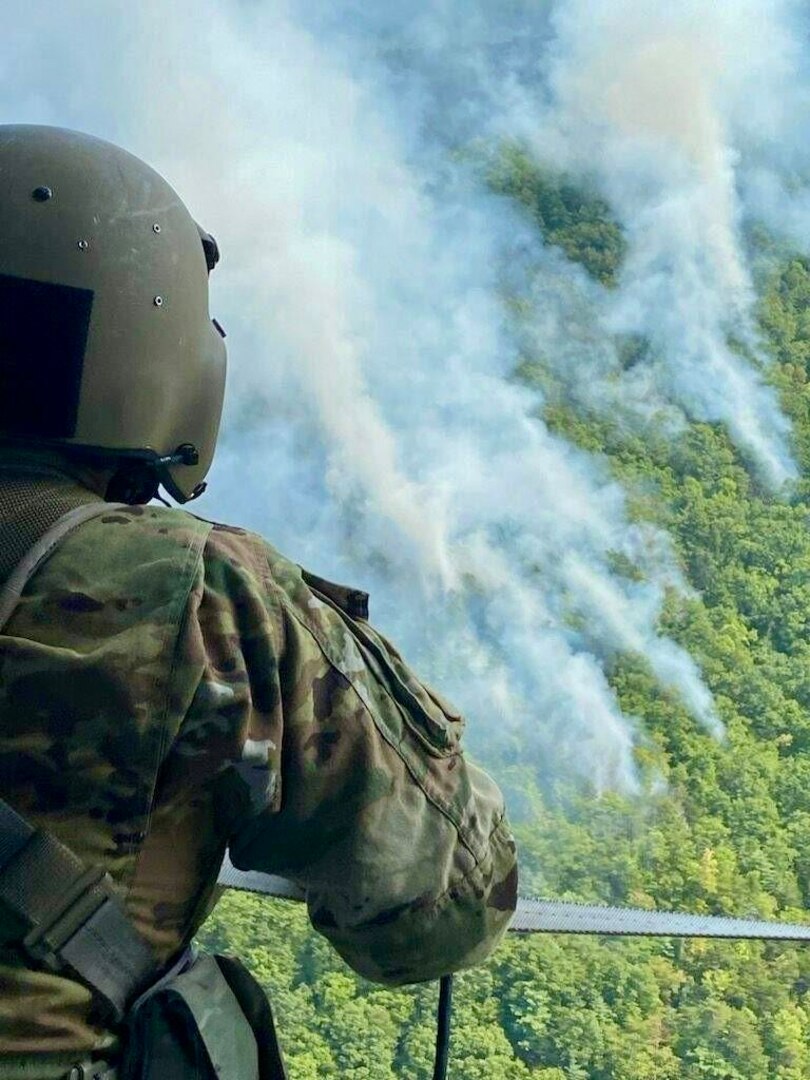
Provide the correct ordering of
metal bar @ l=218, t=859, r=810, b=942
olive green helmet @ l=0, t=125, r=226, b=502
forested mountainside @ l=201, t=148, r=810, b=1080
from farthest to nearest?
forested mountainside @ l=201, t=148, r=810, b=1080, metal bar @ l=218, t=859, r=810, b=942, olive green helmet @ l=0, t=125, r=226, b=502

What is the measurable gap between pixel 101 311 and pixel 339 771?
0.41m

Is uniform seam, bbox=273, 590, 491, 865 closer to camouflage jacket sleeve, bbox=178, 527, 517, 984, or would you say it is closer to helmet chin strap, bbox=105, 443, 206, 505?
camouflage jacket sleeve, bbox=178, 527, 517, 984

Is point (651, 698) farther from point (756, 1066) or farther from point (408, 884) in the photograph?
point (408, 884)

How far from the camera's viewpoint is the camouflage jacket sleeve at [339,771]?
0.80 metres

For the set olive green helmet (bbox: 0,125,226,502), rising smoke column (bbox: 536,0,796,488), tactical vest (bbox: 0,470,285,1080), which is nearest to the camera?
tactical vest (bbox: 0,470,285,1080)

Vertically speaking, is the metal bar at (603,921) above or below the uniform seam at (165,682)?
below

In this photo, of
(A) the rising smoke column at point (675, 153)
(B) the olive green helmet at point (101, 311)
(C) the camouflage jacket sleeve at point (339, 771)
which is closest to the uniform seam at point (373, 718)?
(C) the camouflage jacket sleeve at point (339, 771)

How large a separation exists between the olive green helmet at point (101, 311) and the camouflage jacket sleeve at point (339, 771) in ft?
0.65

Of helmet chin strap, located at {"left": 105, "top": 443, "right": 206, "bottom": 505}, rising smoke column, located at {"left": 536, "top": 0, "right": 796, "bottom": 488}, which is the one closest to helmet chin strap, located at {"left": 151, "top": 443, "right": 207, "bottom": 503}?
helmet chin strap, located at {"left": 105, "top": 443, "right": 206, "bottom": 505}

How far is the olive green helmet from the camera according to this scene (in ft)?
3.11

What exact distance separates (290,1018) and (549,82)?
26.2 ft

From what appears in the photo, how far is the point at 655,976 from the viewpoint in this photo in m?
3.59

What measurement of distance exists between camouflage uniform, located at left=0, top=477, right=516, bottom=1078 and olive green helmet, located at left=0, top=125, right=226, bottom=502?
0.54 ft

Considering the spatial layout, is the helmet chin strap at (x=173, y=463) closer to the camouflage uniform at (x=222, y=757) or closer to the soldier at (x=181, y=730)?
the soldier at (x=181, y=730)
